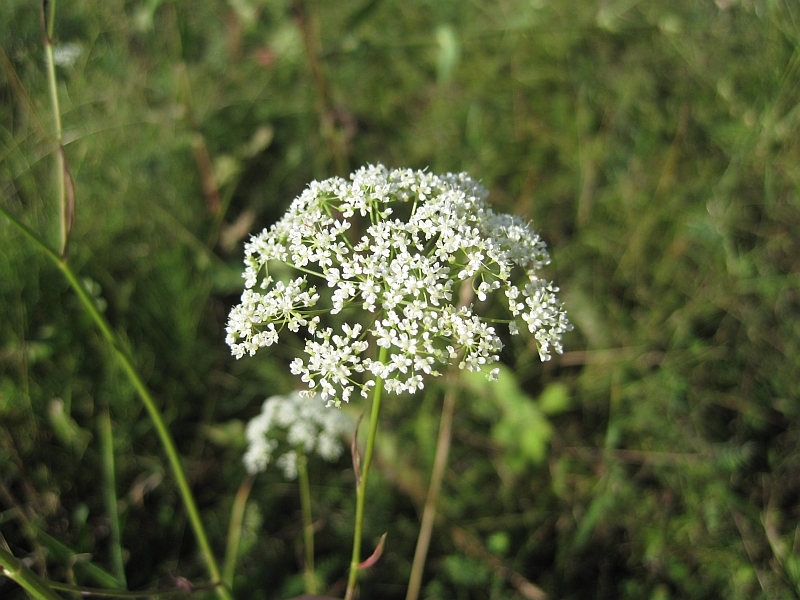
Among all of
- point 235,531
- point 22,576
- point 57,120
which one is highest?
point 57,120

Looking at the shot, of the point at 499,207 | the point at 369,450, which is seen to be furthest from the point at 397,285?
the point at 499,207

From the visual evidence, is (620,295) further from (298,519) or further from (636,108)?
(298,519)

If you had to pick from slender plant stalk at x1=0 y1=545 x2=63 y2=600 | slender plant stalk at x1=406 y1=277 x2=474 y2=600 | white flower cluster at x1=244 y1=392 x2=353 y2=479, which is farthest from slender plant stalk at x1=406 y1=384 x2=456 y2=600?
slender plant stalk at x1=0 y1=545 x2=63 y2=600

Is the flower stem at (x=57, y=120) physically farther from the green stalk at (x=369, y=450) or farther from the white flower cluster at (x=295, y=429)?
the white flower cluster at (x=295, y=429)

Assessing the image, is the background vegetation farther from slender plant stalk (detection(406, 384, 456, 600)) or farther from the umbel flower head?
the umbel flower head

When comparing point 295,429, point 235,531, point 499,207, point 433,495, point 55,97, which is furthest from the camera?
point 499,207

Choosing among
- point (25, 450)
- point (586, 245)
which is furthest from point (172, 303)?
point (586, 245)

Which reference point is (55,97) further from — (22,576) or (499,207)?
(499,207)
